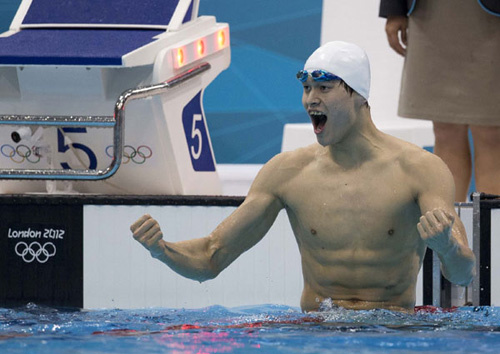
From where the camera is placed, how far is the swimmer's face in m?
3.40

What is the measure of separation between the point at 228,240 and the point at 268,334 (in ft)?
1.25

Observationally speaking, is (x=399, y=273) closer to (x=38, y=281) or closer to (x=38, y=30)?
(x=38, y=281)

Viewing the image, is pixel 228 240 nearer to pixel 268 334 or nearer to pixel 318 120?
pixel 268 334

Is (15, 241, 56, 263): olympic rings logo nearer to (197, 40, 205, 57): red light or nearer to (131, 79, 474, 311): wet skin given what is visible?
(197, 40, 205, 57): red light

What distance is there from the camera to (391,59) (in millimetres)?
6535

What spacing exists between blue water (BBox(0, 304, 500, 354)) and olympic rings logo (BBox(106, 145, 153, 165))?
1.42 metres

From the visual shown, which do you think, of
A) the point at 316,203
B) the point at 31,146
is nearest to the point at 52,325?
the point at 316,203

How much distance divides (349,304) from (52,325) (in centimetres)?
106

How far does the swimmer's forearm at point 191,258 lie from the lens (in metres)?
3.42

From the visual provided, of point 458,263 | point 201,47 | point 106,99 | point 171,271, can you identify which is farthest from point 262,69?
point 458,263

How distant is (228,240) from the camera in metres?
3.59

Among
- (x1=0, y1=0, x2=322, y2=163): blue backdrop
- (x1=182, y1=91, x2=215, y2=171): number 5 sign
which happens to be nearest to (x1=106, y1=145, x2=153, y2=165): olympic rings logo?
(x1=182, y1=91, x2=215, y2=171): number 5 sign

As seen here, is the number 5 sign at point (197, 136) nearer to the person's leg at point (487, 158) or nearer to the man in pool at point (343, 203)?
the person's leg at point (487, 158)

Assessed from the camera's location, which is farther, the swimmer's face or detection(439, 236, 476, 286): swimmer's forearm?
the swimmer's face
